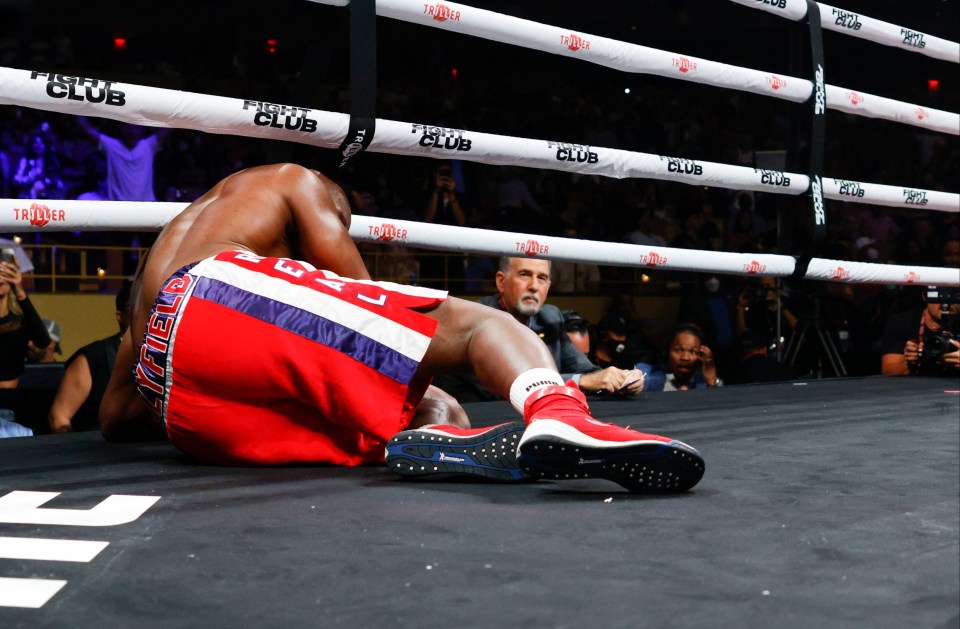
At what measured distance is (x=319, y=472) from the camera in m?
1.26

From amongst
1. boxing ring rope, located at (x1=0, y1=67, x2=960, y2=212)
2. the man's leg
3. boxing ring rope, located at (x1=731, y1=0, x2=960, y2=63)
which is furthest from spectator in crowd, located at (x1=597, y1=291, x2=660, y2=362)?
the man's leg

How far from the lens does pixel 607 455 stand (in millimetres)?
1070

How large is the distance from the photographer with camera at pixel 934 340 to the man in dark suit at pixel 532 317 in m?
1.02

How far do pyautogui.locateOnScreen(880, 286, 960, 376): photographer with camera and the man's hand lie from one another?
1.12 meters

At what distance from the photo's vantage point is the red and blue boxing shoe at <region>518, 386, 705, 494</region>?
1.06m

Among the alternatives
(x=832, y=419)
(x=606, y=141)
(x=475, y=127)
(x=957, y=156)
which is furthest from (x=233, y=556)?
(x=957, y=156)

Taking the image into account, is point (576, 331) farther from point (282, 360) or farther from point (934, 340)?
point (282, 360)

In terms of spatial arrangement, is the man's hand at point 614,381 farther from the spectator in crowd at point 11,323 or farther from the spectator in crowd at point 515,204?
the spectator in crowd at point 515,204

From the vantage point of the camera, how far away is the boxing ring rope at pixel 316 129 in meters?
1.57

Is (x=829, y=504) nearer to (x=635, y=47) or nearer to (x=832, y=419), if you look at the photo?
(x=832, y=419)

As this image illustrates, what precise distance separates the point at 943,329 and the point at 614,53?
4.53 ft

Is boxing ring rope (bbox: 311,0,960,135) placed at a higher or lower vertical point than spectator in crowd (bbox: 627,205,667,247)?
higher

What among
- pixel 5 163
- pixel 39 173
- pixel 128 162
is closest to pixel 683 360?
pixel 128 162

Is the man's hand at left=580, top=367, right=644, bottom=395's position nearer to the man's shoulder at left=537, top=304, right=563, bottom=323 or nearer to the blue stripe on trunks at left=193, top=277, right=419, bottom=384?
the man's shoulder at left=537, top=304, right=563, bottom=323
